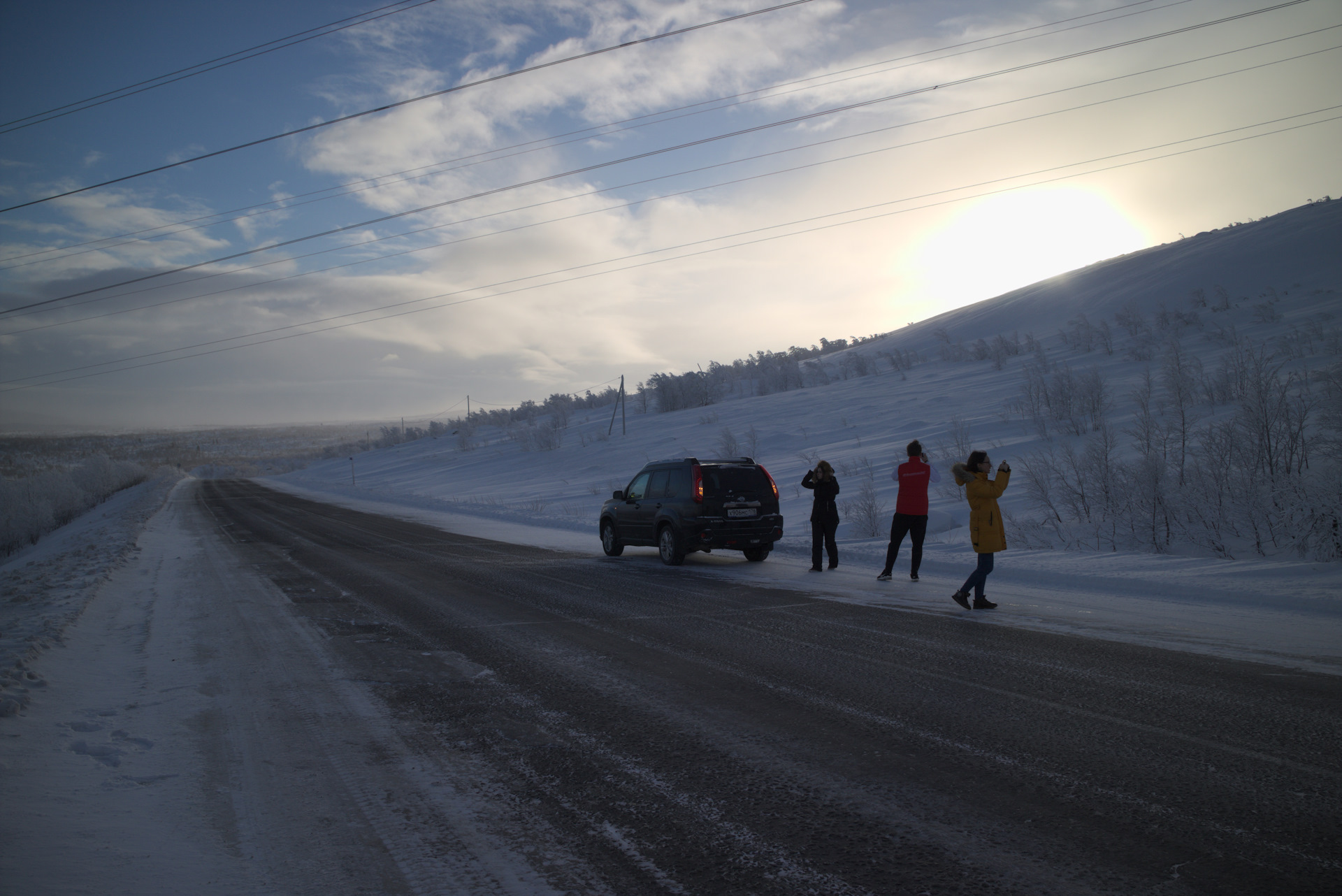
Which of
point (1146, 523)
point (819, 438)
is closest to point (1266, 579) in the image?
point (1146, 523)

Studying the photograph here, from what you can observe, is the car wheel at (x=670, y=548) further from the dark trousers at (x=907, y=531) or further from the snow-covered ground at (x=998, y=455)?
the dark trousers at (x=907, y=531)

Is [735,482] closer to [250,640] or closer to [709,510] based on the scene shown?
[709,510]

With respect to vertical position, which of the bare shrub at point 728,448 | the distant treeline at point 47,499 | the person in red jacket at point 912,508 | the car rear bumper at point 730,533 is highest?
the bare shrub at point 728,448

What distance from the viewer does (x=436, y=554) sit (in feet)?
49.4

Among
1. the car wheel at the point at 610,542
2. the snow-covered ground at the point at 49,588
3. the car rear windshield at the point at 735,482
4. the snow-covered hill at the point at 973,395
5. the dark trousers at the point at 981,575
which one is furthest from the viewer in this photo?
the snow-covered hill at the point at 973,395

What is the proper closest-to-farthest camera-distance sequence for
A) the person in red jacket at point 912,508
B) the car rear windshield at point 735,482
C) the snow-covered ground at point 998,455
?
the snow-covered ground at point 998,455, the person in red jacket at point 912,508, the car rear windshield at point 735,482

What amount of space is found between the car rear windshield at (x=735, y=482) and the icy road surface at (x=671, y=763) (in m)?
4.84

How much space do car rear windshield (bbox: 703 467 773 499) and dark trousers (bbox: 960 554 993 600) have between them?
5.05m

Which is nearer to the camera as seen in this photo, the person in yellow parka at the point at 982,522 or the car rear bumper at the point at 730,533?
the person in yellow parka at the point at 982,522

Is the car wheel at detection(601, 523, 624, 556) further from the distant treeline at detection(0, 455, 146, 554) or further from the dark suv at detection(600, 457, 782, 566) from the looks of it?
the distant treeline at detection(0, 455, 146, 554)

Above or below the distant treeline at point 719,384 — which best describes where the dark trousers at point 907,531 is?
below

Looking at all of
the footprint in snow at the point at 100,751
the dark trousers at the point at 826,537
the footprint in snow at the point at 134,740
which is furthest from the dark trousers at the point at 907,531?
the footprint in snow at the point at 100,751

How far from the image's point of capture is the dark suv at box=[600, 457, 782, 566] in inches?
496

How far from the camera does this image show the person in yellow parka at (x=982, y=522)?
8203mm
